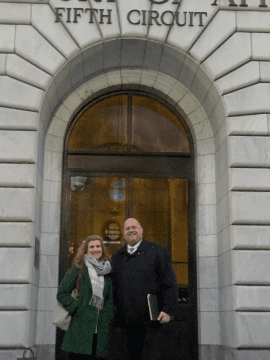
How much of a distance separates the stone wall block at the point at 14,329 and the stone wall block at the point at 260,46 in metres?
6.30

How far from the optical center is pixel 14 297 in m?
7.35

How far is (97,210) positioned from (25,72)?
122 inches

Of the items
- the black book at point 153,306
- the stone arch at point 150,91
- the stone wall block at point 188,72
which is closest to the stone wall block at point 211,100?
the stone arch at point 150,91

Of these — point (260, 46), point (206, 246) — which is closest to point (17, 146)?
point (206, 246)

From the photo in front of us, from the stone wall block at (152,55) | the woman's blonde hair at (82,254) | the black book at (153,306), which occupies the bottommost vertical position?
the black book at (153,306)

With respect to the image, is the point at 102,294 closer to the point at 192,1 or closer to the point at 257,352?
the point at 257,352

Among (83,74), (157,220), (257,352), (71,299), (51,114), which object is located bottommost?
(257,352)

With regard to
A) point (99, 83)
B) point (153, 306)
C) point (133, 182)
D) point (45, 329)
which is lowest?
point (45, 329)

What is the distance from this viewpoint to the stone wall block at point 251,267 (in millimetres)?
7602

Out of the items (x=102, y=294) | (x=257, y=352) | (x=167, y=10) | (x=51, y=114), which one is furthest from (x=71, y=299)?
(x=167, y=10)

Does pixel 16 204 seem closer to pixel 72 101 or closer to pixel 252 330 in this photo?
pixel 72 101

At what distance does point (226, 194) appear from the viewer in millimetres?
8188

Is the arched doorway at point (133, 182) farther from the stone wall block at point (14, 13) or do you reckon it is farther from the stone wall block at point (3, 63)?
the stone wall block at point (14, 13)

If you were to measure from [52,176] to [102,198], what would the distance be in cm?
114
